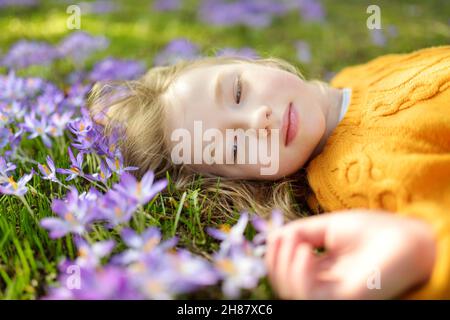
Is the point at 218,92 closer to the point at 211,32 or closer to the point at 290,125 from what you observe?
the point at 290,125

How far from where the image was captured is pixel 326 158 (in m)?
1.59

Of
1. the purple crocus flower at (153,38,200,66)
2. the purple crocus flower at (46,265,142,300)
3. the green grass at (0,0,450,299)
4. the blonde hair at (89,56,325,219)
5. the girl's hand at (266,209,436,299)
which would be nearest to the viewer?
the purple crocus flower at (46,265,142,300)

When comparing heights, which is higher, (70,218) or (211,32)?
(211,32)

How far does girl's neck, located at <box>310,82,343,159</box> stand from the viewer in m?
1.74

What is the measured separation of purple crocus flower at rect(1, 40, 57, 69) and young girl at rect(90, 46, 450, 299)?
2.89 ft

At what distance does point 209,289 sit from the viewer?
124 cm

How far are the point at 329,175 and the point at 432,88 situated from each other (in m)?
0.39

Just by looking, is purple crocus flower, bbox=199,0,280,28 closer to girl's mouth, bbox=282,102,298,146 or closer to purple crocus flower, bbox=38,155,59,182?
girl's mouth, bbox=282,102,298,146

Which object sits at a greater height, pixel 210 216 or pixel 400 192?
pixel 400 192

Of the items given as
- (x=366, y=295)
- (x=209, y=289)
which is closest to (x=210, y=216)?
(x=209, y=289)

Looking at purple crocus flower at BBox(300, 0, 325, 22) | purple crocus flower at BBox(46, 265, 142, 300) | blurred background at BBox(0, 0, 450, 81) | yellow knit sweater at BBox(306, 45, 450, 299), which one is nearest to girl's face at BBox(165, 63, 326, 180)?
yellow knit sweater at BBox(306, 45, 450, 299)

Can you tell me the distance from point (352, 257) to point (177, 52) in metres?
1.89

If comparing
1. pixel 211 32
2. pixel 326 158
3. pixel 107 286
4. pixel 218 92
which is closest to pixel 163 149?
pixel 218 92
